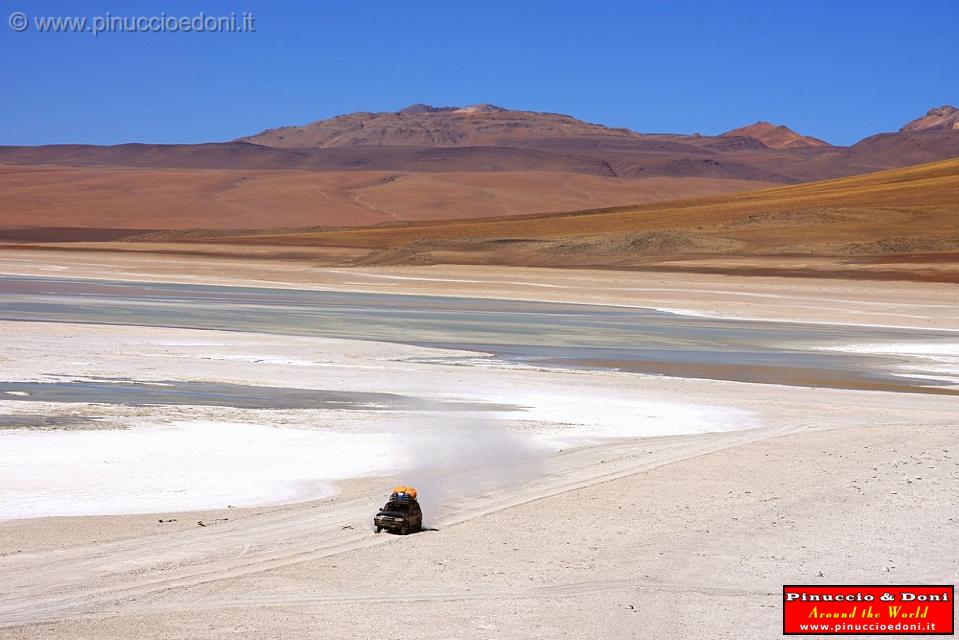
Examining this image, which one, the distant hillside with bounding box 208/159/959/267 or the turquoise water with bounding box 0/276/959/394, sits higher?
the distant hillside with bounding box 208/159/959/267

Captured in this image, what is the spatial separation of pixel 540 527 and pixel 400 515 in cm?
107

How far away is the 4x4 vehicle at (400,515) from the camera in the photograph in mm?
8367

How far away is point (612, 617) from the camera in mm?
6828

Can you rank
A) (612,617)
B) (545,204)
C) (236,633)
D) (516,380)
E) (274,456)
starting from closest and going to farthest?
(236,633)
(612,617)
(274,456)
(516,380)
(545,204)

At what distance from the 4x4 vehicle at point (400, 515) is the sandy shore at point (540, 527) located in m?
0.10

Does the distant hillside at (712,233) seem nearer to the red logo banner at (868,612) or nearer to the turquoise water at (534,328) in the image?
the turquoise water at (534,328)

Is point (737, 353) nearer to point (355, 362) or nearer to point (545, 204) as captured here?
point (355, 362)

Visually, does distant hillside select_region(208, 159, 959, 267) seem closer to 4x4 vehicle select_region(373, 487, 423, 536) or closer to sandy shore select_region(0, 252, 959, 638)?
sandy shore select_region(0, 252, 959, 638)

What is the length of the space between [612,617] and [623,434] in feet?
20.9

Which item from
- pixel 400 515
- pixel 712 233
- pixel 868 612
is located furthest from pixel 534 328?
pixel 712 233

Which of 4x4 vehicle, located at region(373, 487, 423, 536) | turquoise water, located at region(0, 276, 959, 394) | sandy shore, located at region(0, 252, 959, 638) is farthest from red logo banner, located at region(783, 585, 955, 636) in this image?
turquoise water, located at region(0, 276, 959, 394)

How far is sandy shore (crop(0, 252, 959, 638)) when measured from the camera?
22.3 feet

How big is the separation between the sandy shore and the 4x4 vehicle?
0.33 feet

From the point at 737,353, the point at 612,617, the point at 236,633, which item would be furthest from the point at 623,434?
the point at 737,353
